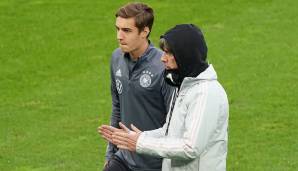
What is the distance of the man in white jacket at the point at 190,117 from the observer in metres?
6.17

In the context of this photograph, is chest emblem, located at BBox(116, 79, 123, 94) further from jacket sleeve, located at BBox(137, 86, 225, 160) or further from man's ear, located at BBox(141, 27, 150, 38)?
jacket sleeve, located at BBox(137, 86, 225, 160)

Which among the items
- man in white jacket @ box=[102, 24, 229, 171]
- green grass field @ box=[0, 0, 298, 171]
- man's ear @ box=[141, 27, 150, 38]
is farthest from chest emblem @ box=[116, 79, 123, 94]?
green grass field @ box=[0, 0, 298, 171]

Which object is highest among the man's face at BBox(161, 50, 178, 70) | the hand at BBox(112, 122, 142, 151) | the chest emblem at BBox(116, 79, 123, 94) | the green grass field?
the man's face at BBox(161, 50, 178, 70)

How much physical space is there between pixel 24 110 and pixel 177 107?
8689 millimetres

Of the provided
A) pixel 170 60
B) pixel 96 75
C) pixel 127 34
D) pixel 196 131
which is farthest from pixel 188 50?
pixel 96 75

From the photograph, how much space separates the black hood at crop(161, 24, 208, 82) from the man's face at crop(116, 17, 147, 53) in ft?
4.31

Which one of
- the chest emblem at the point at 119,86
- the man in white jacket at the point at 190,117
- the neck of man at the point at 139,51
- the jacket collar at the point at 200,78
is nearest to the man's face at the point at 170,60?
the man in white jacket at the point at 190,117

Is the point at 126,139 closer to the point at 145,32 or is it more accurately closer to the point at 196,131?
the point at 196,131

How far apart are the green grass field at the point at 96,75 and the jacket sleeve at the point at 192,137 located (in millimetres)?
5879

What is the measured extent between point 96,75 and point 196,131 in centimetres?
1079

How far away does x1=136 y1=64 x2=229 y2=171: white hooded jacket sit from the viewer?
6156 millimetres

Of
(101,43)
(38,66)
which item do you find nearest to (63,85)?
(38,66)

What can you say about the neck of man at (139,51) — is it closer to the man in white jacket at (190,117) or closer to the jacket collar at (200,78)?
the man in white jacket at (190,117)

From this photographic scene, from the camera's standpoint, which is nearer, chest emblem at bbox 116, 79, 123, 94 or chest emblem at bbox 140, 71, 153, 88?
chest emblem at bbox 140, 71, 153, 88
